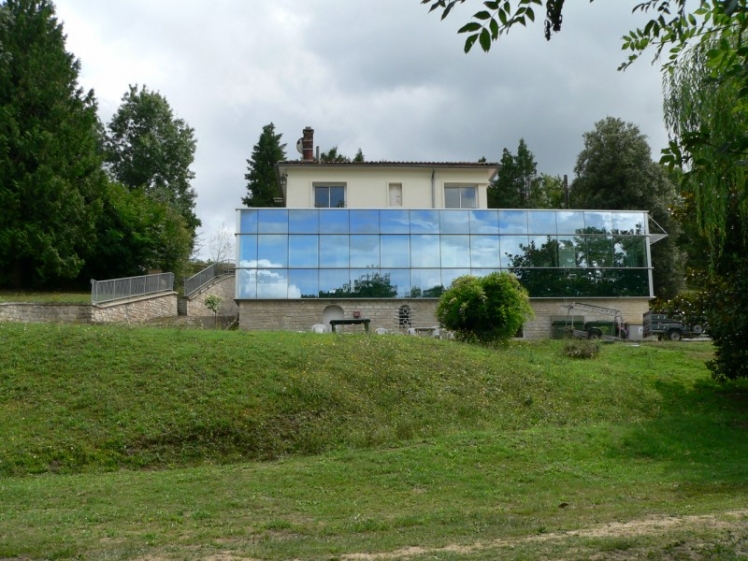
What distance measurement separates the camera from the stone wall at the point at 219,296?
4706cm

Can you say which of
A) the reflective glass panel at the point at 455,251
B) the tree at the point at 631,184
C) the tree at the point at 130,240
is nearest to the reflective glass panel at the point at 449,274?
the reflective glass panel at the point at 455,251

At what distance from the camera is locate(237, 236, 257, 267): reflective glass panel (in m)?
39.8

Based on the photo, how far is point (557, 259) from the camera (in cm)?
4122

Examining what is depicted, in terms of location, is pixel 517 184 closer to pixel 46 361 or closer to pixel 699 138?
pixel 46 361

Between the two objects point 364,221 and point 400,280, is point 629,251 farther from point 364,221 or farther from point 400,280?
point 364,221

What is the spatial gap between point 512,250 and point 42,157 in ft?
78.3

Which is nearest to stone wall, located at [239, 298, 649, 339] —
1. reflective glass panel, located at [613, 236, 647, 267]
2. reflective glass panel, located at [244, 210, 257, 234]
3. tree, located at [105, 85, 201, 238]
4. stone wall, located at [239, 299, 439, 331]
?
stone wall, located at [239, 299, 439, 331]

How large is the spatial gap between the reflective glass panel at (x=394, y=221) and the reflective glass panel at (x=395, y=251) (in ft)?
1.17

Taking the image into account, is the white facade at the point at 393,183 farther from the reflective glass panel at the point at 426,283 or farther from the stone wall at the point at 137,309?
the stone wall at the point at 137,309

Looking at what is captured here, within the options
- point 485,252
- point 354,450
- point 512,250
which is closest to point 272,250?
point 485,252

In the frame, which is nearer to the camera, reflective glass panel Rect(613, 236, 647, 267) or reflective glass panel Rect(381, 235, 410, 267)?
reflective glass panel Rect(381, 235, 410, 267)

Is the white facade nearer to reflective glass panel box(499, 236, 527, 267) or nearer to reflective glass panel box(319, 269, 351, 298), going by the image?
reflective glass panel box(499, 236, 527, 267)

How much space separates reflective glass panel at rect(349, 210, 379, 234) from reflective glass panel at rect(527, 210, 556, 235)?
7.88m

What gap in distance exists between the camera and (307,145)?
49.8 meters
